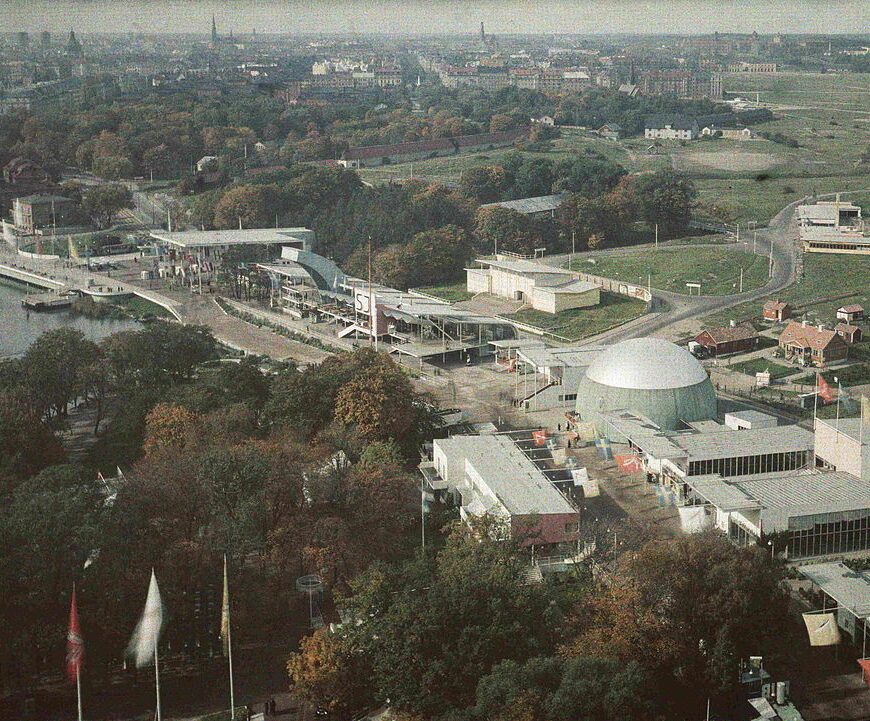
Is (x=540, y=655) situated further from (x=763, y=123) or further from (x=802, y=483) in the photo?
(x=763, y=123)

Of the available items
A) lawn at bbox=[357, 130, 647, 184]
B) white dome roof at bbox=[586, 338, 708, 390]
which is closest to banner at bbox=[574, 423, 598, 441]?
white dome roof at bbox=[586, 338, 708, 390]

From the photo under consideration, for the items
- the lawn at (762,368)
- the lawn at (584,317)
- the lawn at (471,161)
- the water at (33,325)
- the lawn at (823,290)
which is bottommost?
the water at (33,325)

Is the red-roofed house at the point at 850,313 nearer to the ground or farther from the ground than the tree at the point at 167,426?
nearer to the ground

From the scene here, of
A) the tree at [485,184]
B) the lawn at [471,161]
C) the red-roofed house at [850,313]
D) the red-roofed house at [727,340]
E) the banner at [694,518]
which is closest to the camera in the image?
the banner at [694,518]

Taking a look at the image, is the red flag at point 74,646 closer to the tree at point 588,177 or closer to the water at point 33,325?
the water at point 33,325

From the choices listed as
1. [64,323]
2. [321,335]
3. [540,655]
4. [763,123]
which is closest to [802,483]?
[540,655]

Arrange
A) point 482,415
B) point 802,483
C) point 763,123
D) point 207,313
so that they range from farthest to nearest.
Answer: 1. point 763,123
2. point 207,313
3. point 482,415
4. point 802,483

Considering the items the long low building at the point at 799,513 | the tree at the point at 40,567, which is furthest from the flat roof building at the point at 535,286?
the tree at the point at 40,567
